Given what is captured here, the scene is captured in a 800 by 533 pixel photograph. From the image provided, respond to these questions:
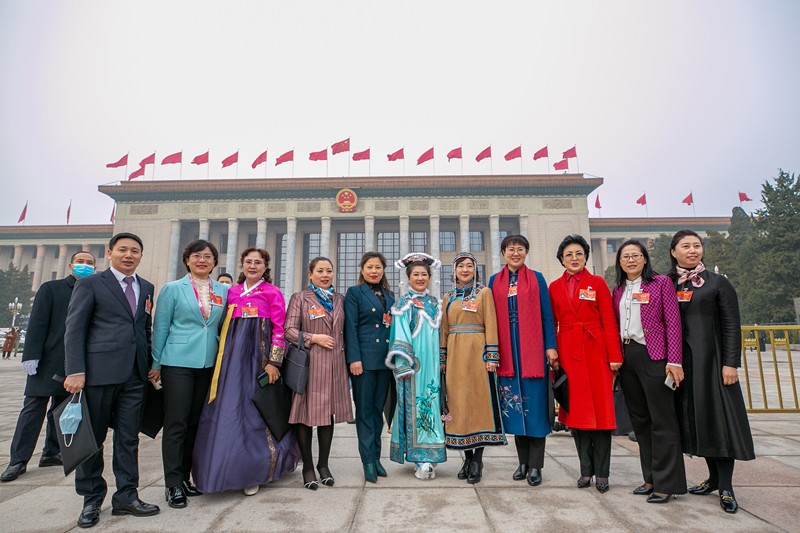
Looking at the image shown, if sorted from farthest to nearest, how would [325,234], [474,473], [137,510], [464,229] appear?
[464,229] → [325,234] → [474,473] → [137,510]

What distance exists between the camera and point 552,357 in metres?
3.54

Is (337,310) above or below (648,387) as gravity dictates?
above

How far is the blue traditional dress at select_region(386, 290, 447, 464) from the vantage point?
3607 mm

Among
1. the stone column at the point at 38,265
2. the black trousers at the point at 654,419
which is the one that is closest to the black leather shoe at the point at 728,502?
the black trousers at the point at 654,419

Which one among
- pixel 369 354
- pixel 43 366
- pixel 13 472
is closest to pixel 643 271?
pixel 369 354

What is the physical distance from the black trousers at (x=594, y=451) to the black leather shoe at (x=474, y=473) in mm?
799

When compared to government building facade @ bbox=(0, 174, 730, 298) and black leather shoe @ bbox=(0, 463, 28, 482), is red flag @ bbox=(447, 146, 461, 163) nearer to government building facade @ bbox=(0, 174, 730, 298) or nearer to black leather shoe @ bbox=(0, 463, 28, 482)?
government building facade @ bbox=(0, 174, 730, 298)

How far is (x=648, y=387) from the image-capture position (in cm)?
319

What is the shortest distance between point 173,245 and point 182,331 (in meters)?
36.8

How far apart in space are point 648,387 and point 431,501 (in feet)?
6.03

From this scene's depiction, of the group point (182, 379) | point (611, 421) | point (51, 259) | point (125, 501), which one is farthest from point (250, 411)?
point (51, 259)

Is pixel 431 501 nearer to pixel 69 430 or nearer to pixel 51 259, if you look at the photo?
pixel 69 430

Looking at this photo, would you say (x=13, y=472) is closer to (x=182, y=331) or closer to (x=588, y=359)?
(x=182, y=331)

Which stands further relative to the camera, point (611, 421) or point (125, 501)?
point (611, 421)
